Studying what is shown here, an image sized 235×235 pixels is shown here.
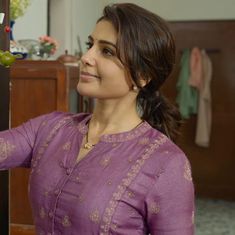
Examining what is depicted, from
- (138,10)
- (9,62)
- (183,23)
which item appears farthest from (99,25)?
(183,23)

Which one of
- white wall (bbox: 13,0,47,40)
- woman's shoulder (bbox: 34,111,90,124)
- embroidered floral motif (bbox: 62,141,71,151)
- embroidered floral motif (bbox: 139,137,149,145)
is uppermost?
white wall (bbox: 13,0,47,40)

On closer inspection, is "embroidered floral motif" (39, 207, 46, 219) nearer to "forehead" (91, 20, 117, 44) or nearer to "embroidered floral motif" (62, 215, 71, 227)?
"embroidered floral motif" (62, 215, 71, 227)

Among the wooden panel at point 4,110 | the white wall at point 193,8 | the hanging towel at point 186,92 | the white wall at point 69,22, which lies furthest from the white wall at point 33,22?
the hanging towel at point 186,92

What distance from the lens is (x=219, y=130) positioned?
4492 millimetres

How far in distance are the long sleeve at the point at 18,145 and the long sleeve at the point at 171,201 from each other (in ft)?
1.12

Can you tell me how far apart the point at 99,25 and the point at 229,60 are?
11.9 feet

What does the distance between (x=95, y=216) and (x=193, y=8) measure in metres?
3.77

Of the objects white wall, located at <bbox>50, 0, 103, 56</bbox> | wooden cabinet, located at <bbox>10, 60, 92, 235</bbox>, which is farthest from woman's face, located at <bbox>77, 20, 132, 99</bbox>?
white wall, located at <bbox>50, 0, 103, 56</bbox>

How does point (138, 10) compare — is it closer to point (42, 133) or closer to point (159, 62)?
point (159, 62)

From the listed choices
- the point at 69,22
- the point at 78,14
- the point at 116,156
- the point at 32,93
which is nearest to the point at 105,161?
the point at 116,156

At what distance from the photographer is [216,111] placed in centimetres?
448

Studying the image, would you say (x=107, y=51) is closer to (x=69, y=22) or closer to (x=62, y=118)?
(x=62, y=118)

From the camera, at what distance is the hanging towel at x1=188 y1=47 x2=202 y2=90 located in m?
4.34

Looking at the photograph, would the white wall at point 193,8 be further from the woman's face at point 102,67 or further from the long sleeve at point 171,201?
the long sleeve at point 171,201
